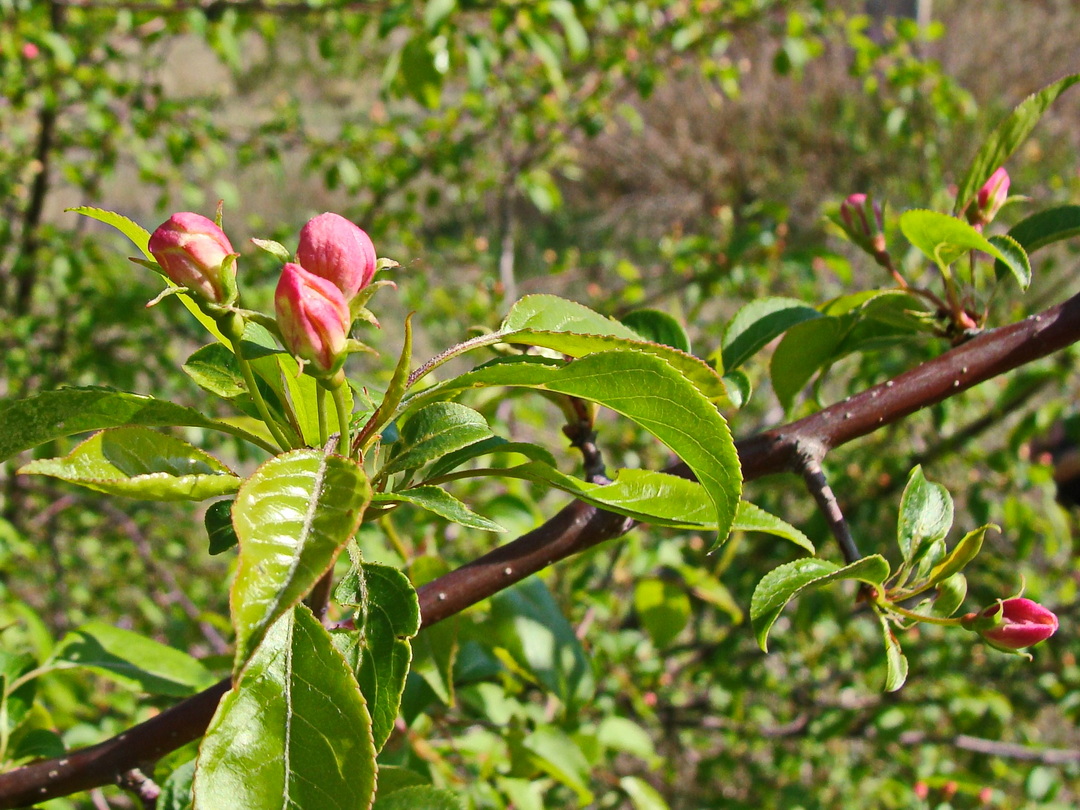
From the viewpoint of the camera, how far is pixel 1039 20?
837 centimetres

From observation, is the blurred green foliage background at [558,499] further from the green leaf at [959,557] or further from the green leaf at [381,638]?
the green leaf at [959,557]

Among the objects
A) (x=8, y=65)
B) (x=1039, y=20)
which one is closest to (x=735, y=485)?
(x=8, y=65)

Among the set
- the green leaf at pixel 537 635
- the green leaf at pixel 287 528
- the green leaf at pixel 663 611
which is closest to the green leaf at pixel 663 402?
the green leaf at pixel 287 528

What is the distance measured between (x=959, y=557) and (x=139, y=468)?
58 centimetres

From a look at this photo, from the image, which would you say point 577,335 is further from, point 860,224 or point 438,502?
point 860,224

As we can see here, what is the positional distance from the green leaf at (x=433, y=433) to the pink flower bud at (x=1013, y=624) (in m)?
0.39

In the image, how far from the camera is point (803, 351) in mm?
750

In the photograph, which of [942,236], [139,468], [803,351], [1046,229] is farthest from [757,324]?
[139,468]

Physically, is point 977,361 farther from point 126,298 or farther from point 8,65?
point 8,65

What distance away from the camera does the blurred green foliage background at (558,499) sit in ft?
4.22

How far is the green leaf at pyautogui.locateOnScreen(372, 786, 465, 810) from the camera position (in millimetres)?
630

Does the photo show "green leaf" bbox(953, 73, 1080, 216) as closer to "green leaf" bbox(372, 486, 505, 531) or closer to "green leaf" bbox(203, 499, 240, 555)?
"green leaf" bbox(372, 486, 505, 531)

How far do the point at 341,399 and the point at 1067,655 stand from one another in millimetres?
2494

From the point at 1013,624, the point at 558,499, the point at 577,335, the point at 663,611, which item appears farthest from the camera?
the point at 558,499
